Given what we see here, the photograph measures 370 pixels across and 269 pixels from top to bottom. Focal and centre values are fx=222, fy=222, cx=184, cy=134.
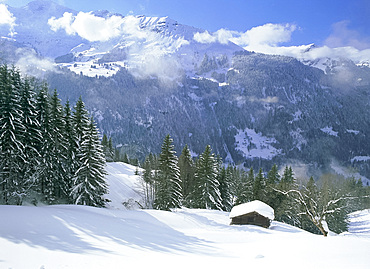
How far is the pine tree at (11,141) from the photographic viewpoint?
2080cm

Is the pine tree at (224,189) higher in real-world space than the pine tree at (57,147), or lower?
lower

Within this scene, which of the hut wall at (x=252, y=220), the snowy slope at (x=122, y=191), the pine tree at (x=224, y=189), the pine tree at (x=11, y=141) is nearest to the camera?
the pine tree at (x=11, y=141)

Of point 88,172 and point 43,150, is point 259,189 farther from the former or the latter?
point 43,150

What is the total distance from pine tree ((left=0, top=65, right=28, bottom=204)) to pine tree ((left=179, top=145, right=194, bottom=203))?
86.1 ft

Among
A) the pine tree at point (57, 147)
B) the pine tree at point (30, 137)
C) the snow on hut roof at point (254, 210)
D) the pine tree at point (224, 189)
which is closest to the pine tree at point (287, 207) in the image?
the pine tree at point (224, 189)

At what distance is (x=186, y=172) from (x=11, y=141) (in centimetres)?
2936

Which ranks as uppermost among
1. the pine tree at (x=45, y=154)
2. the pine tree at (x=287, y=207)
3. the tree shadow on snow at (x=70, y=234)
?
the pine tree at (x=45, y=154)

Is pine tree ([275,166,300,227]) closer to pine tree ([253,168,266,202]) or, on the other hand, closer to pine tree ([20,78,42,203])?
pine tree ([253,168,266,202])

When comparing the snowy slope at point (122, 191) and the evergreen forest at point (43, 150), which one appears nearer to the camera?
the evergreen forest at point (43, 150)

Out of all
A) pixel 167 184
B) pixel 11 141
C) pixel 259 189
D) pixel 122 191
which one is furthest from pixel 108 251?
pixel 259 189

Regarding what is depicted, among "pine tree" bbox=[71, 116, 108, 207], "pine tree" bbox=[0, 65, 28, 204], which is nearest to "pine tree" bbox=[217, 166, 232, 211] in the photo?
"pine tree" bbox=[71, 116, 108, 207]

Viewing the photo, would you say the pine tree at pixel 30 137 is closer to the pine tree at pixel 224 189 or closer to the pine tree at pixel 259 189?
the pine tree at pixel 224 189

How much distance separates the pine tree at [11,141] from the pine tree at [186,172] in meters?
26.3

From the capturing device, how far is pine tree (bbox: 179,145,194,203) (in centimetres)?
4334
